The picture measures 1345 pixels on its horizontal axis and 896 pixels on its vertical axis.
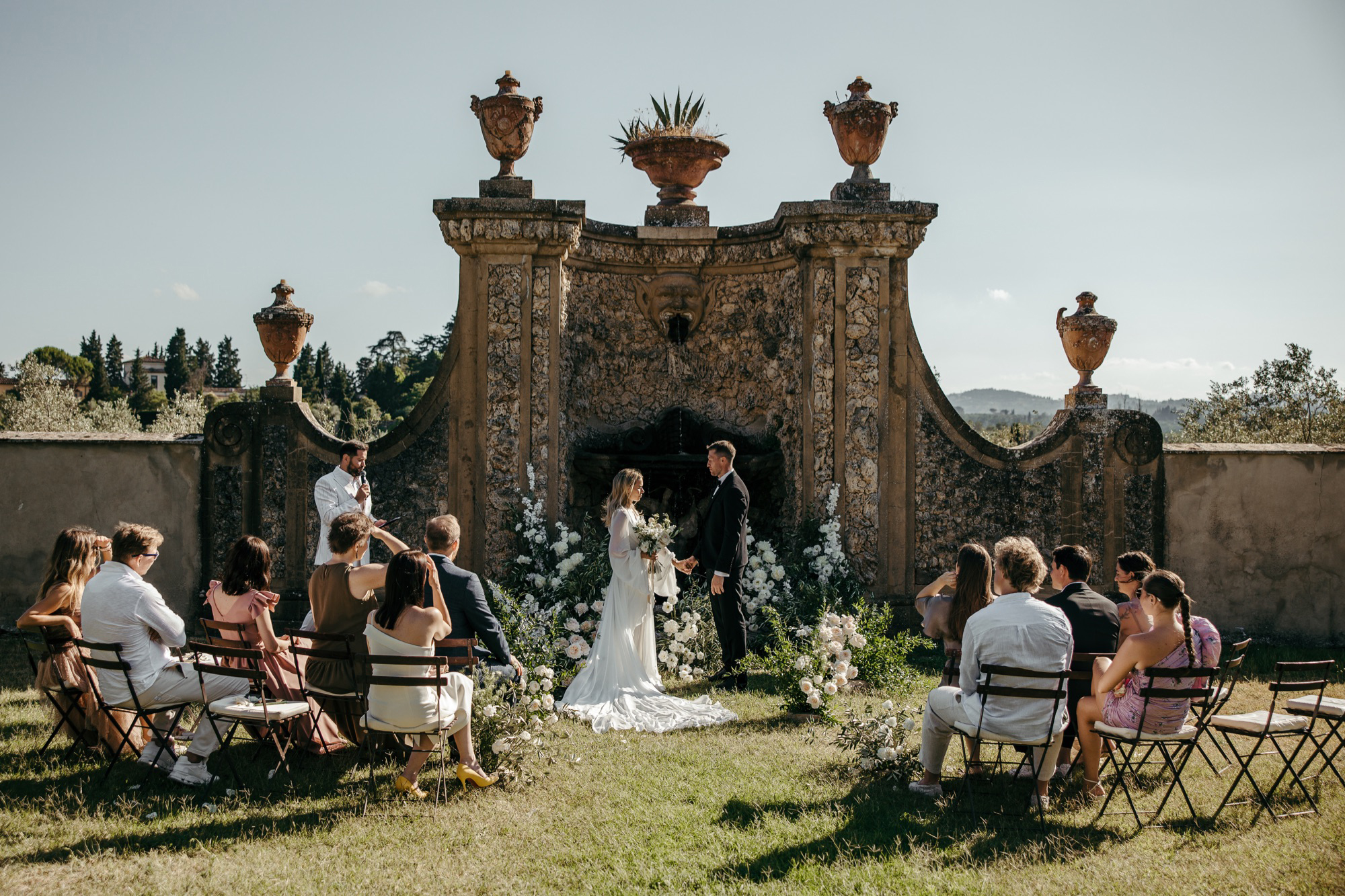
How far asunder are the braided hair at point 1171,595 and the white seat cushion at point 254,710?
4.72 meters

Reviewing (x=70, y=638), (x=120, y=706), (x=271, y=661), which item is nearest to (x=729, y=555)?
(x=271, y=661)

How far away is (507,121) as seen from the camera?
31.6ft

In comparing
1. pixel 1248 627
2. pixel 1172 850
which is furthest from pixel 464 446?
pixel 1248 627

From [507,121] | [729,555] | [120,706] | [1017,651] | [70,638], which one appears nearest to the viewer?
[1017,651]

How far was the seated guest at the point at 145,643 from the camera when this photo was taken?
18.2ft

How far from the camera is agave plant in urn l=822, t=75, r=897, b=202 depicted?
9.87 meters

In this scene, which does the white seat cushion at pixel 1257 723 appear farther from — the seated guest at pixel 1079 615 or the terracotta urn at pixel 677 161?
the terracotta urn at pixel 677 161

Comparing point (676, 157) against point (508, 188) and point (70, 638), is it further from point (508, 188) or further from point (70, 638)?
point (70, 638)

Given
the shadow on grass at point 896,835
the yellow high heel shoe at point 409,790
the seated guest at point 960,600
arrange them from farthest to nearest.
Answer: the seated guest at point 960,600 < the yellow high heel shoe at point 409,790 < the shadow on grass at point 896,835

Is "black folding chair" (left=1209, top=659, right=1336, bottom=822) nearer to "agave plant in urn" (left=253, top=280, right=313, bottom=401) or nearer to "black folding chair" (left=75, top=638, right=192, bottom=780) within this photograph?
"black folding chair" (left=75, top=638, right=192, bottom=780)

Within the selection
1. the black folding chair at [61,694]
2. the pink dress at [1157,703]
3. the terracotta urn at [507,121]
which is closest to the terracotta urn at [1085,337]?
the pink dress at [1157,703]

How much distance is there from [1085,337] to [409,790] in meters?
7.99

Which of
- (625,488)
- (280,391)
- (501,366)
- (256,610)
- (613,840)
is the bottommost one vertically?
(613,840)

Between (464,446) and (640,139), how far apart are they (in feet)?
13.2
